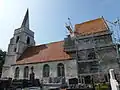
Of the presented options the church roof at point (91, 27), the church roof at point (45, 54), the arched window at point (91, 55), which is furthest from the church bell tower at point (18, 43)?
the arched window at point (91, 55)

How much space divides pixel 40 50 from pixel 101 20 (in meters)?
13.5

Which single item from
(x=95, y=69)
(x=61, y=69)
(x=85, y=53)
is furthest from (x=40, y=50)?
(x=95, y=69)

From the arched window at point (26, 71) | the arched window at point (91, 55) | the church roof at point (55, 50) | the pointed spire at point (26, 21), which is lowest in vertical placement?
the arched window at point (26, 71)

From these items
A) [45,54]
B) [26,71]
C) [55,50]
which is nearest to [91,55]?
[55,50]

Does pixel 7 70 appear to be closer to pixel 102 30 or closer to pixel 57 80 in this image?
pixel 57 80

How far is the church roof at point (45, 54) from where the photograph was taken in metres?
24.2

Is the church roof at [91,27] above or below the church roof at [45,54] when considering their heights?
above

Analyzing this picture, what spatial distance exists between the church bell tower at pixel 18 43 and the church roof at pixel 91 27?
41.3 feet

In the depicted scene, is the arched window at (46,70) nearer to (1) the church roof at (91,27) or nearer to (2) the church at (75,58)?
(2) the church at (75,58)

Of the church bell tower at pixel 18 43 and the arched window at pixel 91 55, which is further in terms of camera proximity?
the church bell tower at pixel 18 43

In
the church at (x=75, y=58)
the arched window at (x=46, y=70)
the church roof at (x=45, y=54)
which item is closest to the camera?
the church at (x=75, y=58)

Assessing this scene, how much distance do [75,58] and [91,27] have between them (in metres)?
7.20

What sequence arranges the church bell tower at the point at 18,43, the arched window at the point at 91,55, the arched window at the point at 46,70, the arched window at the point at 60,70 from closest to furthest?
the arched window at the point at 91,55, the arched window at the point at 60,70, the arched window at the point at 46,70, the church bell tower at the point at 18,43

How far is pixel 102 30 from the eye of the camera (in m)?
22.5
